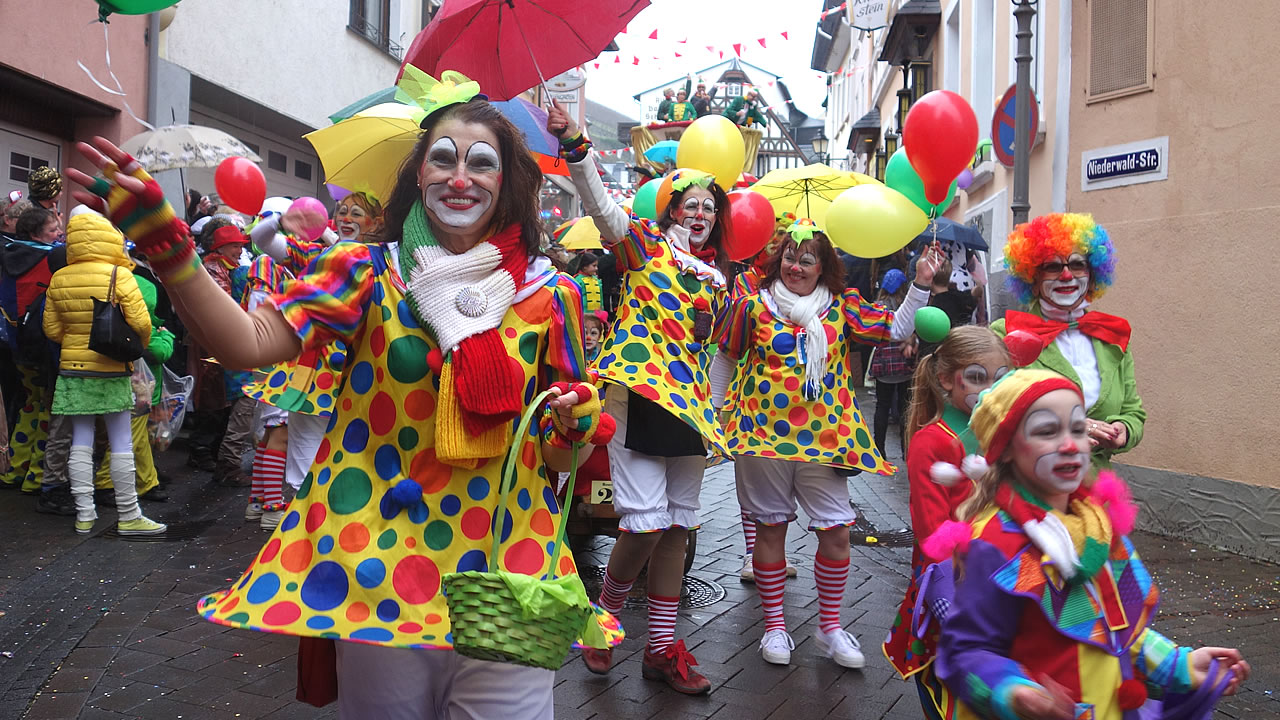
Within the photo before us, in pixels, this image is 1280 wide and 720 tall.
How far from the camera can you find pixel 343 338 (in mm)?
2395

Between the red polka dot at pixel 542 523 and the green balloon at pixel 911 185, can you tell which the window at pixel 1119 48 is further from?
the red polka dot at pixel 542 523

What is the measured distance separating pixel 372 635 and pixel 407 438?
44cm

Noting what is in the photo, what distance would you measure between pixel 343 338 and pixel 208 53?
10.5 meters

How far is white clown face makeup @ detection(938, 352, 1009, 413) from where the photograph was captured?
328 cm

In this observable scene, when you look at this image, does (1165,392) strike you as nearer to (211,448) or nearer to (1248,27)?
(1248,27)

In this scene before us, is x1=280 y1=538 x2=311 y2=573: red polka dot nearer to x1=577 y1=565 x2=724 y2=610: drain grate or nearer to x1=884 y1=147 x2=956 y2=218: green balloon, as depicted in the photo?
x1=577 y1=565 x2=724 y2=610: drain grate

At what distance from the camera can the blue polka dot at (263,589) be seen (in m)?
2.27

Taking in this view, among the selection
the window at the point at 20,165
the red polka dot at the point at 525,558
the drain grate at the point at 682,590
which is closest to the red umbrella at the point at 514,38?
the red polka dot at the point at 525,558

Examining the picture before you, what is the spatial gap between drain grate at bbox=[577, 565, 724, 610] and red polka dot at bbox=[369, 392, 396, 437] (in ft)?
9.75

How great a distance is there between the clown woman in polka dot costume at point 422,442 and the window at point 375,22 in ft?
45.0

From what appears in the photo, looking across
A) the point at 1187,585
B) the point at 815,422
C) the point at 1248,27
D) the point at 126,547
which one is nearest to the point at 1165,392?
the point at 1187,585

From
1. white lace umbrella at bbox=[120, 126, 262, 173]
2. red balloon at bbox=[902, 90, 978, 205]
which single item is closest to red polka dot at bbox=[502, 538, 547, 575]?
red balloon at bbox=[902, 90, 978, 205]

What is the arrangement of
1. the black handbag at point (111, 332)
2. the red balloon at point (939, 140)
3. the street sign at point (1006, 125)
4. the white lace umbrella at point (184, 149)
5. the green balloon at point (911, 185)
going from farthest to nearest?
the street sign at point (1006, 125) → the white lace umbrella at point (184, 149) → the black handbag at point (111, 332) → the green balloon at point (911, 185) → the red balloon at point (939, 140)

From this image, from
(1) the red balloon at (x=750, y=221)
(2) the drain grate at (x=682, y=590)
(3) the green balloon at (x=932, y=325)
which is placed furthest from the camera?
(1) the red balloon at (x=750, y=221)
